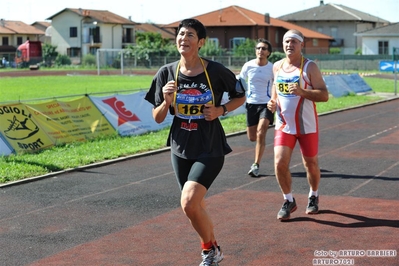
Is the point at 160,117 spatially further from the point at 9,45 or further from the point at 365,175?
the point at 9,45

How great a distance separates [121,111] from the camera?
18266 mm

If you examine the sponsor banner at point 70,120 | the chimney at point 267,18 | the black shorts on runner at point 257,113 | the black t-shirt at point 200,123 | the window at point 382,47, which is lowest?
the sponsor banner at point 70,120

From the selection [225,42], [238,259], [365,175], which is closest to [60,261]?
[238,259]

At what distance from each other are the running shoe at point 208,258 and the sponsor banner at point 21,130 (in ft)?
27.4

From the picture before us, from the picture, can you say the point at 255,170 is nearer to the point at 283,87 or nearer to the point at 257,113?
the point at 257,113

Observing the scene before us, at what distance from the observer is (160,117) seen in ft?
22.1

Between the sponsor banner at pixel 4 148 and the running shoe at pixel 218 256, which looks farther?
the sponsor banner at pixel 4 148

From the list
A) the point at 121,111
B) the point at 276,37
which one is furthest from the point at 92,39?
the point at 121,111

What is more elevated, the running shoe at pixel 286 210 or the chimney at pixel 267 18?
the chimney at pixel 267 18

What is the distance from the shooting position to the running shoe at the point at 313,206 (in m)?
9.20

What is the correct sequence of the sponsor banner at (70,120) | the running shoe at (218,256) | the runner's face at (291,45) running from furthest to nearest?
the sponsor banner at (70,120) → the runner's face at (291,45) → the running shoe at (218,256)

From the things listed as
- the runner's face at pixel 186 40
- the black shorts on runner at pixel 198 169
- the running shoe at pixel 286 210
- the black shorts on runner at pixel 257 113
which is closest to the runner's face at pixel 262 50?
the black shorts on runner at pixel 257 113

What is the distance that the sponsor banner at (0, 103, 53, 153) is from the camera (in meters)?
14.5

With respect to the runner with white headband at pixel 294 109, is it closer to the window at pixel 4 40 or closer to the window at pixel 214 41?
the window at pixel 214 41
